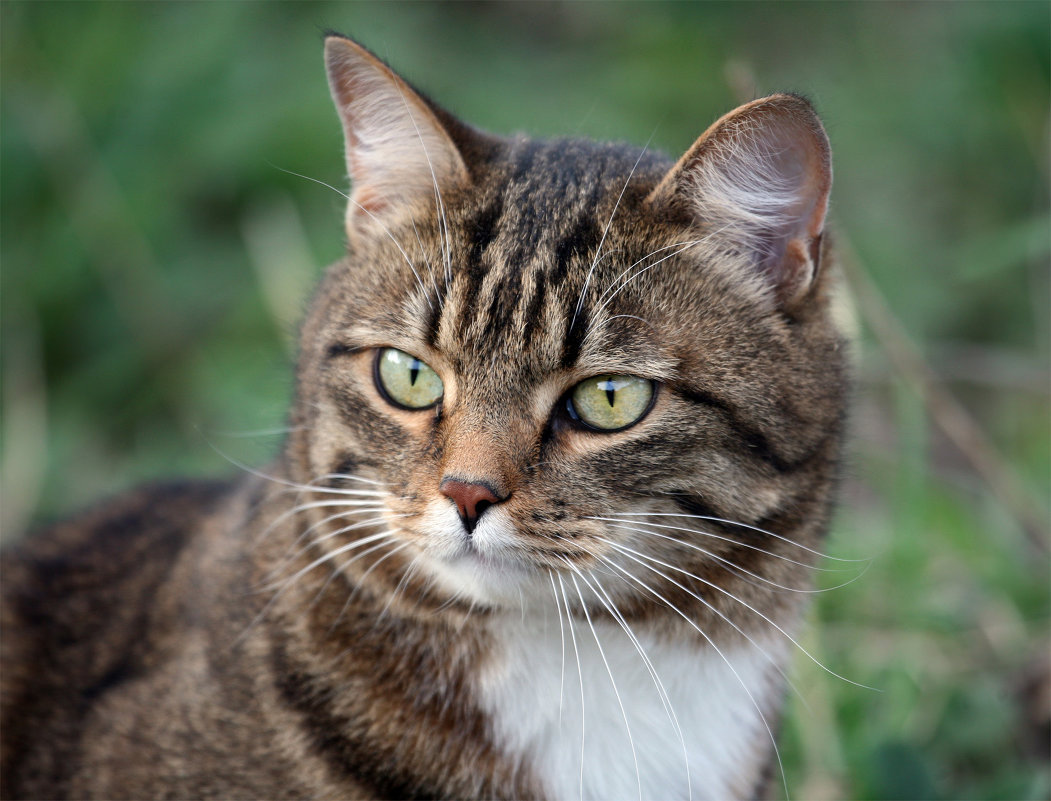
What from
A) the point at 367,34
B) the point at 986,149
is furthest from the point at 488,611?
the point at 986,149

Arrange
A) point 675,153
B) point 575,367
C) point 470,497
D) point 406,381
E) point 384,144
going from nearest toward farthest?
point 470,497, point 575,367, point 406,381, point 384,144, point 675,153

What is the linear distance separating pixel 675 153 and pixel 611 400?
1.08 meters

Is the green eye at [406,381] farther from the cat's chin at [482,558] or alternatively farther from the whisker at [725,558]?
the whisker at [725,558]

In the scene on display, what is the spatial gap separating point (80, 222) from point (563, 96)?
263 centimetres

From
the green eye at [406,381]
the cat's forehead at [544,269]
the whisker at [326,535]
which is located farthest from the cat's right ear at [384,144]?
the whisker at [326,535]

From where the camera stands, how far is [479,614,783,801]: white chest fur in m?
2.02

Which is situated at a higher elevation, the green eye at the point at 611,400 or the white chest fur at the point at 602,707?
the green eye at the point at 611,400

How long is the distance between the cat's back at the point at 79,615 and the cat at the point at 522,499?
0.02m

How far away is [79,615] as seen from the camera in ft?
7.98

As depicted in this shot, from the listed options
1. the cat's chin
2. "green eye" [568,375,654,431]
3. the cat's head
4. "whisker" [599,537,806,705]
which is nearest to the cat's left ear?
the cat's head

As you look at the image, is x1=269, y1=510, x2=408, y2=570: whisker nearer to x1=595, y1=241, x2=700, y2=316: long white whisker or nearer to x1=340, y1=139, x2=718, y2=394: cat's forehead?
x1=340, y1=139, x2=718, y2=394: cat's forehead

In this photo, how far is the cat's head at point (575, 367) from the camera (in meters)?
1.88

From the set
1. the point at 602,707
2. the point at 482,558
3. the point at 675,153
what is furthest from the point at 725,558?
the point at 675,153

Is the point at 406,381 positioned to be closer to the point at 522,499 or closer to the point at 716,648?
the point at 522,499
